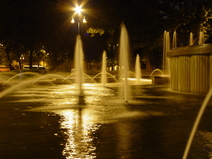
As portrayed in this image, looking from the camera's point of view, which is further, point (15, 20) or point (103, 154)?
point (15, 20)

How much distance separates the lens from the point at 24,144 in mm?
6711

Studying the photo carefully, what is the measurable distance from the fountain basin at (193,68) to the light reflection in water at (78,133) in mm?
6946

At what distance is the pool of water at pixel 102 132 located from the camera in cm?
615

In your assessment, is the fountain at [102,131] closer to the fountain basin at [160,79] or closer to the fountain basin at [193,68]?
the fountain basin at [193,68]

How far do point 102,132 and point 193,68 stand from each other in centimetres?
961

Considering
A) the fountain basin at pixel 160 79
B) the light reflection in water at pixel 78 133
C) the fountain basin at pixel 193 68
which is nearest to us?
the light reflection in water at pixel 78 133

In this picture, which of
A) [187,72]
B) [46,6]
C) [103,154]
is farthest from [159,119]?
[46,6]

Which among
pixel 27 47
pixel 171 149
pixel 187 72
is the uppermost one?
pixel 27 47

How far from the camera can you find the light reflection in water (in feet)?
19.9

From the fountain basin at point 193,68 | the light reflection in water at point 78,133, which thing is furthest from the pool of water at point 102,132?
the fountain basin at point 193,68

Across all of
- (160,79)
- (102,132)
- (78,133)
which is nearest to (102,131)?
(102,132)

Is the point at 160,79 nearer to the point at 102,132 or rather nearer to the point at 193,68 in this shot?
the point at 193,68

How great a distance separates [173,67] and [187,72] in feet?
5.42

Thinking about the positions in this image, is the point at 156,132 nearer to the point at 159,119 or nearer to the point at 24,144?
the point at 159,119
